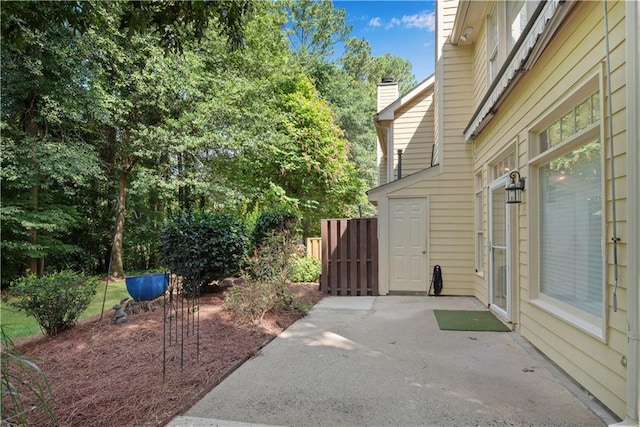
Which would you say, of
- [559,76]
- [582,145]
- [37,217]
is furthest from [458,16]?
[37,217]

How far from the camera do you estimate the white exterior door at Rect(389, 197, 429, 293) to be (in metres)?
7.11

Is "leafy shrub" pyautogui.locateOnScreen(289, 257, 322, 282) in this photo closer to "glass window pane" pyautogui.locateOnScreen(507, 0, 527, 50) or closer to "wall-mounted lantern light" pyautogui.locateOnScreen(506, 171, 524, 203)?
A: "wall-mounted lantern light" pyautogui.locateOnScreen(506, 171, 524, 203)

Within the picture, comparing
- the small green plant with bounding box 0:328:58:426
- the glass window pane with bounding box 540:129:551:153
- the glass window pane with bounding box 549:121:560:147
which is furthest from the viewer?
the glass window pane with bounding box 540:129:551:153

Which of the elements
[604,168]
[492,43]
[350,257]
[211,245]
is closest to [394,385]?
[604,168]

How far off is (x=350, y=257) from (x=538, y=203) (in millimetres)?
4095

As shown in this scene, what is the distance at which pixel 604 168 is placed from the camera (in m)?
2.46

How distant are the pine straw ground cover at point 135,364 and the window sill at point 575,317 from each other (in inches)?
117

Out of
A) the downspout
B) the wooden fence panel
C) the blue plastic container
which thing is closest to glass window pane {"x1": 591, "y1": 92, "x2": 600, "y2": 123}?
the downspout

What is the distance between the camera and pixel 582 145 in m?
2.92

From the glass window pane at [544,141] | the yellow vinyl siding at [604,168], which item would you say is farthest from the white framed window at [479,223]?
the glass window pane at [544,141]

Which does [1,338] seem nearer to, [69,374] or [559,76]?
[69,374]

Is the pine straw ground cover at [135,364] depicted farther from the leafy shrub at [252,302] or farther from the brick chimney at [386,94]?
the brick chimney at [386,94]

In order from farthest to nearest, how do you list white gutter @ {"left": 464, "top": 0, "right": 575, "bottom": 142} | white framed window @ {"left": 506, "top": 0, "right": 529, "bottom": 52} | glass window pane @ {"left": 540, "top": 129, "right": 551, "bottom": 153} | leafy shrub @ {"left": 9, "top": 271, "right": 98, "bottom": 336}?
white framed window @ {"left": 506, "top": 0, "right": 529, "bottom": 52} → leafy shrub @ {"left": 9, "top": 271, "right": 98, "bottom": 336} → glass window pane @ {"left": 540, "top": 129, "right": 551, "bottom": 153} → white gutter @ {"left": 464, "top": 0, "right": 575, "bottom": 142}

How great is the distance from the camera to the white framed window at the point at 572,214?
8.80 feet
